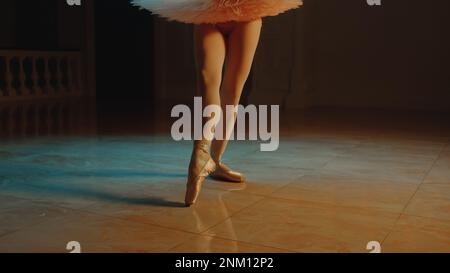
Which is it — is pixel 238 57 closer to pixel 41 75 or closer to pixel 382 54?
pixel 382 54

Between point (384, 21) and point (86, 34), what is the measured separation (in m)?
4.70

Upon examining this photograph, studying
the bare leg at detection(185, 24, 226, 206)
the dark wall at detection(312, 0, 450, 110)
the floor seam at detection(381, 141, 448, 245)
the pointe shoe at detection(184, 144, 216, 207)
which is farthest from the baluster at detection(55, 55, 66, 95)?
the pointe shoe at detection(184, 144, 216, 207)

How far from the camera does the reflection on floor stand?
169 centimetres

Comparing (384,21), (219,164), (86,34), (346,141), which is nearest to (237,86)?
(219,164)

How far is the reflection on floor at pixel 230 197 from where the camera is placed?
5.53 ft

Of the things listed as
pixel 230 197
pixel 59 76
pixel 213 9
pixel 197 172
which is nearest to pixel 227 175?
pixel 230 197

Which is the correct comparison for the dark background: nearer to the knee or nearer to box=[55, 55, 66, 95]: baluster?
box=[55, 55, 66, 95]: baluster

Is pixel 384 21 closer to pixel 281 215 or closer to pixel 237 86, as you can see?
pixel 237 86

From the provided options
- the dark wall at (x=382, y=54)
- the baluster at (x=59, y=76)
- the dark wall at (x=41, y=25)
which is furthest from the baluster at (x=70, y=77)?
the dark wall at (x=382, y=54)

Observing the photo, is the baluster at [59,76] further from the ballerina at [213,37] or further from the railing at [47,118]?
the ballerina at [213,37]

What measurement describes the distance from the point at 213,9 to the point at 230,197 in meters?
0.80

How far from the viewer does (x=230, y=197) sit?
2254 mm

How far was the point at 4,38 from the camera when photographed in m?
9.84

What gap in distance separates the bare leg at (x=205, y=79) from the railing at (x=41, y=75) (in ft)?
18.3
